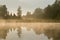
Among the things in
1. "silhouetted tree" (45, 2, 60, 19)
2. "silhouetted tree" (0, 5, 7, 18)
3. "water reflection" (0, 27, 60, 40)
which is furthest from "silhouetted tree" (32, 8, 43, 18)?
"silhouetted tree" (0, 5, 7, 18)

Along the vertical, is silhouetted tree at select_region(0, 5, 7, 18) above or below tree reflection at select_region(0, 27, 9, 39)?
above

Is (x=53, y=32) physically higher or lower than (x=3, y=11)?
lower

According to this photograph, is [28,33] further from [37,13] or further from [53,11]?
[53,11]

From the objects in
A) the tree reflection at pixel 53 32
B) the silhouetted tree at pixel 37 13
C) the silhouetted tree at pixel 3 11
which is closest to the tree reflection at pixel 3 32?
the silhouetted tree at pixel 3 11

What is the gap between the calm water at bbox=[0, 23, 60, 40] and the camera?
290 centimetres

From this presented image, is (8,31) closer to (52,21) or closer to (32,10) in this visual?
(32,10)

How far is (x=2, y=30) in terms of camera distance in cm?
298

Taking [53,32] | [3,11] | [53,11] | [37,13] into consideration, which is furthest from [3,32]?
[53,11]

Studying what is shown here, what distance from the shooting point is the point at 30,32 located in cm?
297

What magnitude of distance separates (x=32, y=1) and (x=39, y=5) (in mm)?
151

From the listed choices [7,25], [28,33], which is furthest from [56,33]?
[7,25]

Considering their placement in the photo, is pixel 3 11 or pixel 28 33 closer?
pixel 28 33

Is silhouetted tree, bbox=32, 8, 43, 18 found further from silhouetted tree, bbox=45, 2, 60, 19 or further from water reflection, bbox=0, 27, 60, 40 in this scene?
water reflection, bbox=0, 27, 60, 40

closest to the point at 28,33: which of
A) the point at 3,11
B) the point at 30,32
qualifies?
the point at 30,32
